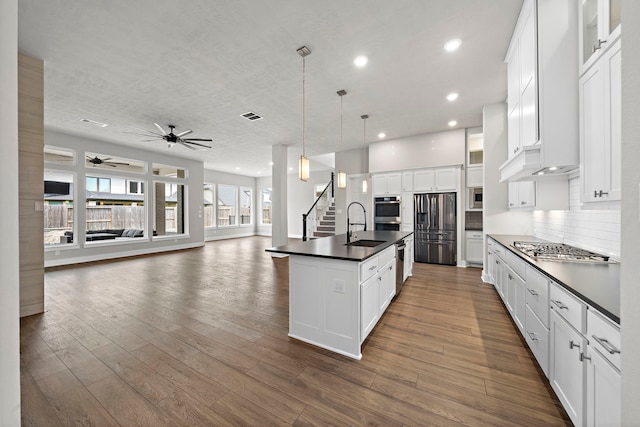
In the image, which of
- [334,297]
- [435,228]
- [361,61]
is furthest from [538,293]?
[435,228]

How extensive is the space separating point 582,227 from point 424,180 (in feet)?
12.2

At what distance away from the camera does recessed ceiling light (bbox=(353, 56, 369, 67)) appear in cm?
318

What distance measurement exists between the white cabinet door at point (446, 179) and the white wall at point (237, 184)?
9.15 meters

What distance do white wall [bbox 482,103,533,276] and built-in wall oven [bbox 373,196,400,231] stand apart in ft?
7.00

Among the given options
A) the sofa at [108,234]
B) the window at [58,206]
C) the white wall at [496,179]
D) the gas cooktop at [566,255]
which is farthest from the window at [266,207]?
the gas cooktop at [566,255]

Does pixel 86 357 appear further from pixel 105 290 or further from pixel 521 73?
pixel 521 73

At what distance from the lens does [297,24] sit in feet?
8.55

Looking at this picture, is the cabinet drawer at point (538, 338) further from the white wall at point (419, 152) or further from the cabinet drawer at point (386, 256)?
the white wall at point (419, 152)

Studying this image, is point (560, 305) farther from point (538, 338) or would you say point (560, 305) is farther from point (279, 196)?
point (279, 196)

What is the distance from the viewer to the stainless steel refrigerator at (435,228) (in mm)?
5887

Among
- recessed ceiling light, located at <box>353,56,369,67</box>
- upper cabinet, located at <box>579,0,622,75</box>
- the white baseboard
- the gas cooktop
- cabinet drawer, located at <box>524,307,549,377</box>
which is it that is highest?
recessed ceiling light, located at <box>353,56,369,67</box>

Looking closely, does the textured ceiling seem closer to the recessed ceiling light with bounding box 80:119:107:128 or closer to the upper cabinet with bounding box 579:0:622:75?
the recessed ceiling light with bounding box 80:119:107:128

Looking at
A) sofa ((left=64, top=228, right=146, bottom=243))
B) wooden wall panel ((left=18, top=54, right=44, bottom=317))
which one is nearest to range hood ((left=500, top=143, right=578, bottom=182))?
wooden wall panel ((left=18, top=54, right=44, bottom=317))

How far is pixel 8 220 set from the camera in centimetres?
68
